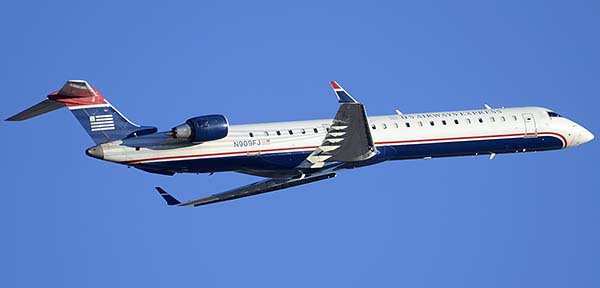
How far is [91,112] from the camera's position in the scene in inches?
1794

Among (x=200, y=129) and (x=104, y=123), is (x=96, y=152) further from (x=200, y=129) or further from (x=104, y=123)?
(x=200, y=129)

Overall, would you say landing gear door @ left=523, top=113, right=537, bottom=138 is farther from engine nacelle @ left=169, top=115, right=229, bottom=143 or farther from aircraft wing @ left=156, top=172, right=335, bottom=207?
engine nacelle @ left=169, top=115, right=229, bottom=143

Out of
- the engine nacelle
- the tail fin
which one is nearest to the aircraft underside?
the engine nacelle

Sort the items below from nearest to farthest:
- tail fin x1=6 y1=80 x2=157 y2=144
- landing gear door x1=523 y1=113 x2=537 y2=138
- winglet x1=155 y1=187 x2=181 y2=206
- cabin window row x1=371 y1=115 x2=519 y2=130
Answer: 1. tail fin x1=6 y1=80 x2=157 y2=144
2. winglet x1=155 y1=187 x2=181 y2=206
3. cabin window row x1=371 y1=115 x2=519 y2=130
4. landing gear door x1=523 y1=113 x2=537 y2=138

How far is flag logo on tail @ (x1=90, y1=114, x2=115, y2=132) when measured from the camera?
45.6 m

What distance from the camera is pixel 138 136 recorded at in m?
45.7

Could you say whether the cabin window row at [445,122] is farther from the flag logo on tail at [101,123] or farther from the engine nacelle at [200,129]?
the flag logo on tail at [101,123]

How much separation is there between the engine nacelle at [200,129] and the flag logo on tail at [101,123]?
2148mm

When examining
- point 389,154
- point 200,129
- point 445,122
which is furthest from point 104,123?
point 445,122

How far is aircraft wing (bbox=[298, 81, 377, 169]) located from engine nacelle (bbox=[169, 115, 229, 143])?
152 inches

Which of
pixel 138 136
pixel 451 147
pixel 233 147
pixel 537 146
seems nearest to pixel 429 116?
pixel 451 147

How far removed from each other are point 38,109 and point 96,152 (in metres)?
2.42

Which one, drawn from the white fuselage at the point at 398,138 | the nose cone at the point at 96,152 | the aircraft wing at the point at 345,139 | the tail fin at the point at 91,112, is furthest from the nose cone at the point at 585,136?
the nose cone at the point at 96,152

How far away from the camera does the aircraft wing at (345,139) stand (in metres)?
44.7
